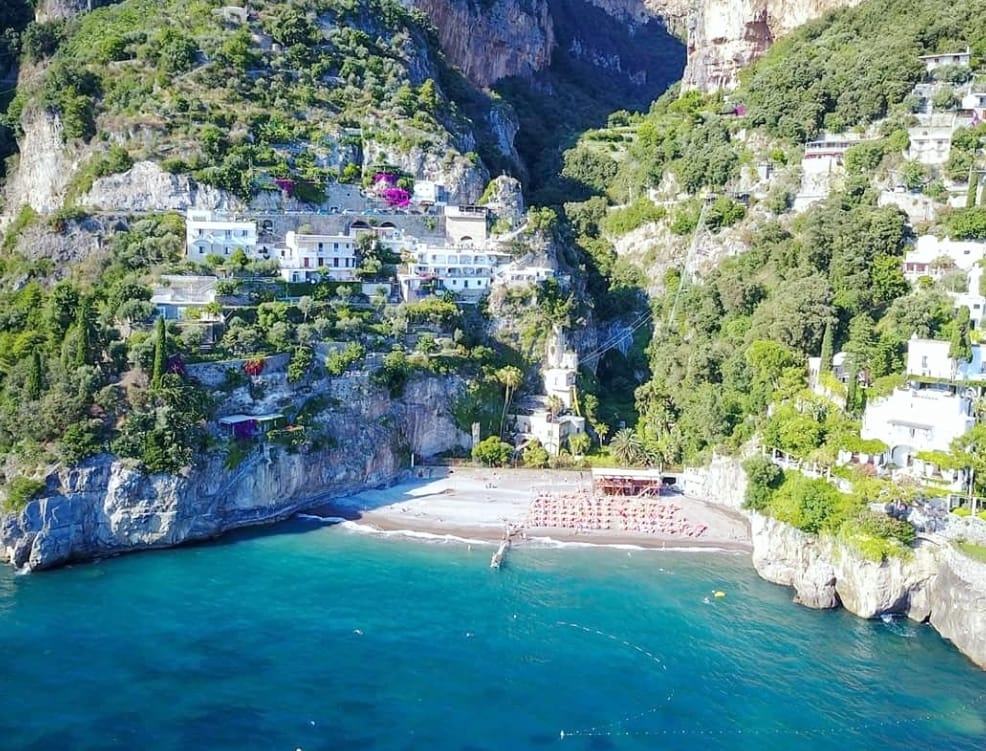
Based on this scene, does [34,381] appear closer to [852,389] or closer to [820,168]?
[852,389]

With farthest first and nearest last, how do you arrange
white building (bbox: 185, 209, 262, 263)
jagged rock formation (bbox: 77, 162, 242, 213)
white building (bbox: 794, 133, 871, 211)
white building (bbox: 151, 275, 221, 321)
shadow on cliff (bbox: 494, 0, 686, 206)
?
shadow on cliff (bbox: 494, 0, 686, 206) → white building (bbox: 794, 133, 871, 211) → jagged rock formation (bbox: 77, 162, 242, 213) → white building (bbox: 185, 209, 262, 263) → white building (bbox: 151, 275, 221, 321)

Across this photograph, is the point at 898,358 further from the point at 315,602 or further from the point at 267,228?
the point at 267,228

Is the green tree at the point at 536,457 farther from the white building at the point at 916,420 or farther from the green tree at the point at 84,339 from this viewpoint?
the green tree at the point at 84,339

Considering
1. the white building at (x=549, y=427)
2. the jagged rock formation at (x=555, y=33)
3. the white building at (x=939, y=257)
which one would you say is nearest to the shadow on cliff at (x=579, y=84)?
the jagged rock formation at (x=555, y=33)

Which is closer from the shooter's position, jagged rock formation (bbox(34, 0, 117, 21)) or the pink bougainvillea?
the pink bougainvillea

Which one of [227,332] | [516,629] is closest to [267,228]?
[227,332]

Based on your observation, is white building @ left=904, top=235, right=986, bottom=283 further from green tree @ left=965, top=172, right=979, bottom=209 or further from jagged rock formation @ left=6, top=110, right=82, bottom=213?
jagged rock formation @ left=6, top=110, right=82, bottom=213

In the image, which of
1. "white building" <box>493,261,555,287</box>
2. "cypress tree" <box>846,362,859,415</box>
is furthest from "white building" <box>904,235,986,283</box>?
"white building" <box>493,261,555,287</box>

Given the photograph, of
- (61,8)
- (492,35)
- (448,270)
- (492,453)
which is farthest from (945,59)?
(61,8)
